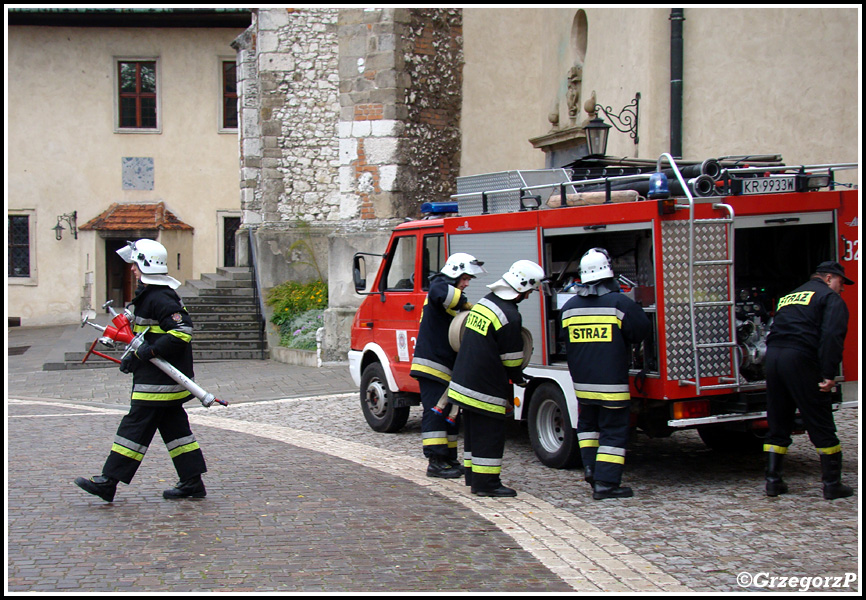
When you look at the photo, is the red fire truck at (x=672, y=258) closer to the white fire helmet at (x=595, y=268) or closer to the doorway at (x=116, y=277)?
the white fire helmet at (x=595, y=268)

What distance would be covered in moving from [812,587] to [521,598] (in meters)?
1.51

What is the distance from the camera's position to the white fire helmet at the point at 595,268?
697 centimetres

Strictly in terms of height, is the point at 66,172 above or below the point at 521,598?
above

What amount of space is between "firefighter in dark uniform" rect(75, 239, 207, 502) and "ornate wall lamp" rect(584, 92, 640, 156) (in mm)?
6114

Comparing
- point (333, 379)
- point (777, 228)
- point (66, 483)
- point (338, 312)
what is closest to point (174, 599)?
point (66, 483)

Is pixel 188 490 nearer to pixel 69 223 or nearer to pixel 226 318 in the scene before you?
pixel 226 318

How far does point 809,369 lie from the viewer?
6668 mm

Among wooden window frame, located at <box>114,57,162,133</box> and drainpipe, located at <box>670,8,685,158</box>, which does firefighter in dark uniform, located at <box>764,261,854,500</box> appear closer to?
drainpipe, located at <box>670,8,685,158</box>

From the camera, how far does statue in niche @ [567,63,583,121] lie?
16.6 meters

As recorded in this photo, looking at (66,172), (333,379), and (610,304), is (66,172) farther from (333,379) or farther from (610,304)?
(610,304)

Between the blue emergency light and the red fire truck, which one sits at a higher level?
the blue emergency light

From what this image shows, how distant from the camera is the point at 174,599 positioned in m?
4.74

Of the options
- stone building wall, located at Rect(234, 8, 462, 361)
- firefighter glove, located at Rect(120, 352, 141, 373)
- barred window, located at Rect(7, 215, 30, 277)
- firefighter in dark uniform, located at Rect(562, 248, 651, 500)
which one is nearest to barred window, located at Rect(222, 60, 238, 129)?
barred window, located at Rect(7, 215, 30, 277)

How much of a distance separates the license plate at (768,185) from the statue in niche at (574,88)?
9701 mm
